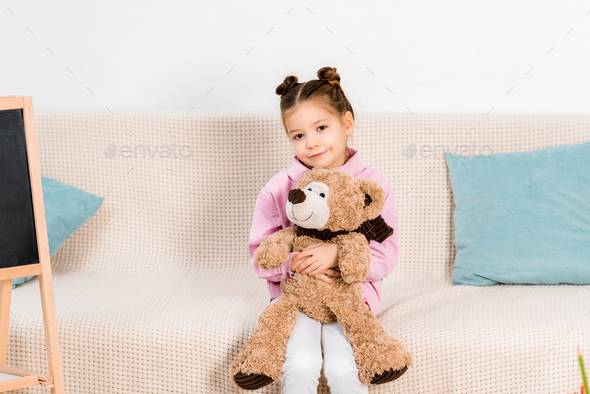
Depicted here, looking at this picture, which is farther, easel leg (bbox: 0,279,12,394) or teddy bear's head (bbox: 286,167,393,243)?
easel leg (bbox: 0,279,12,394)

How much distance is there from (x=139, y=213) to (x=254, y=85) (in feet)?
1.77

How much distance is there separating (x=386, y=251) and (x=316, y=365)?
0.97 ft

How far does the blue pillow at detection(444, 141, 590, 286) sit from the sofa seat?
1.9 inches

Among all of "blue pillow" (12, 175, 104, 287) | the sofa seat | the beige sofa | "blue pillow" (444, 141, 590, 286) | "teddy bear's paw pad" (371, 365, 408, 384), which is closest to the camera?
"teddy bear's paw pad" (371, 365, 408, 384)

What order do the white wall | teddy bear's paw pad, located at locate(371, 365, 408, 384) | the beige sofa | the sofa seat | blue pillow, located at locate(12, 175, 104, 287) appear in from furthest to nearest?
the white wall
blue pillow, located at locate(12, 175, 104, 287)
the beige sofa
the sofa seat
teddy bear's paw pad, located at locate(371, 365, 408, 384)

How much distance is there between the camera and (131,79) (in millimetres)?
1854

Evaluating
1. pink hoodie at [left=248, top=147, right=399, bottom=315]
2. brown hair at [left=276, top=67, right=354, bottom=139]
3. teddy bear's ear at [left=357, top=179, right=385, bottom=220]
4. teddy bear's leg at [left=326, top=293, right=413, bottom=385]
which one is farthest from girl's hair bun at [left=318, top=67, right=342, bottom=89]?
teddy bear's leg at [left=326, top=293, right=413, bottom=385]

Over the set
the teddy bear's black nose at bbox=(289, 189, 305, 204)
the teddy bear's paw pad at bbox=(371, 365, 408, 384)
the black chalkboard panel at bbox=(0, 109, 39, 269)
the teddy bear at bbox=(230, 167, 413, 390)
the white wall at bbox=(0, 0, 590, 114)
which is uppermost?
the white wall at bbox=(0, 0, 590, 114)

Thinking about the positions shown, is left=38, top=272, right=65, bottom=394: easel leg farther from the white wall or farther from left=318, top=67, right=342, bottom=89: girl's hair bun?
the white wall

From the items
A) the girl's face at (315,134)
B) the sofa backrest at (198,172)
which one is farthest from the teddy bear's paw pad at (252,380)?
the sofa backrest at (198,172)

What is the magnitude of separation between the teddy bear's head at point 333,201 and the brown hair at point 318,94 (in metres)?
0.18

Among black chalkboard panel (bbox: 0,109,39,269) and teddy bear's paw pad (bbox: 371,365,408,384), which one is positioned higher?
black chalkboard panel (bbox: 0,109,39,269)

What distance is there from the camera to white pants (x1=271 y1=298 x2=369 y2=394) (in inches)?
42.1

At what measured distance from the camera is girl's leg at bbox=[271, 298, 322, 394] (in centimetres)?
107
